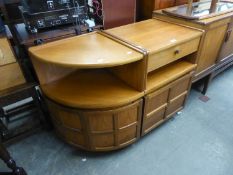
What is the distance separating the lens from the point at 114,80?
4.48 feet

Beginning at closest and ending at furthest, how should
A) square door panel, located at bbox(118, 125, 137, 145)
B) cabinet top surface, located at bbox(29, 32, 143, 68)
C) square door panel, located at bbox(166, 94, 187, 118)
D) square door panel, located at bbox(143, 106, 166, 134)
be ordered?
cabinet top surface, located at bbox(29, 32, 143, 68) → square door panel, located at bbox(118, 125, 137, 145) → square door panel, located at bbox(143, 106, 166, 134) → square door panel, located at bbox(166, 94, 187, 118)

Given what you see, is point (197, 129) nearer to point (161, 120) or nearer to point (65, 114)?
point (161, 120)

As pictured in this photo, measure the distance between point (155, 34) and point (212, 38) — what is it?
0.59 metres

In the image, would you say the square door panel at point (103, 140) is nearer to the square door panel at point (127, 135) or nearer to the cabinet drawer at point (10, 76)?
the square door panel at point (127, 135)

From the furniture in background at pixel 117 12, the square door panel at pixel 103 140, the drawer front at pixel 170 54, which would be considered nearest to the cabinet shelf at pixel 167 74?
the drawer front at pixel 170 54

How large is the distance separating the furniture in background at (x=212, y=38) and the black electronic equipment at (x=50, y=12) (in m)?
0.77

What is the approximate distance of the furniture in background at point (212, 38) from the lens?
1459 mm

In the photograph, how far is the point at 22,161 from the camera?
146 cm

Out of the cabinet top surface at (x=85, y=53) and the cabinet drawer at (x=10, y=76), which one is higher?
the cabinet top surface at (x=85, y=53)

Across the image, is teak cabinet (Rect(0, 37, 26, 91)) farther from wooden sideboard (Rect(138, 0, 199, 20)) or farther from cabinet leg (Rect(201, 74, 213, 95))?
cabinet leg (Rect(201, 74, 213, 95))

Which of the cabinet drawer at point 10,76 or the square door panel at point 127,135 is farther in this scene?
the square door panel at point 127,135

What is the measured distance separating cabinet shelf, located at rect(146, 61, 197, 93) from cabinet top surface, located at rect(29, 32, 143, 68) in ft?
1.02

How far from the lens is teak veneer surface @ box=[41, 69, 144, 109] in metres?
1.15

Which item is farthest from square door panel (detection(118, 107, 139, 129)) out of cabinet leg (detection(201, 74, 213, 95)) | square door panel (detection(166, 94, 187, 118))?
cabinet leg (detection(201, 74, 213, 95))
